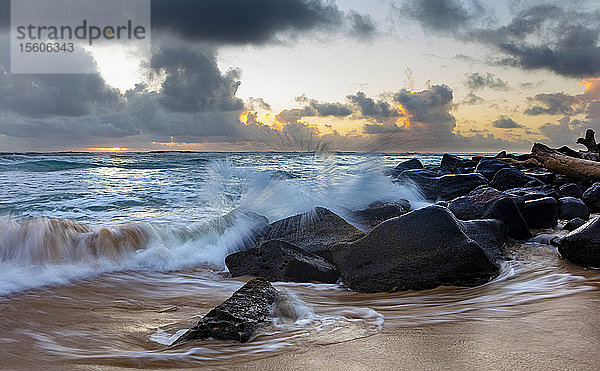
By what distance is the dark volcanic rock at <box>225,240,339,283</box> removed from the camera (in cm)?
371

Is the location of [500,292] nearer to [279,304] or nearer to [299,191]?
[279,304]

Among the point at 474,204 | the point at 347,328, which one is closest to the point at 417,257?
the point at 347,328

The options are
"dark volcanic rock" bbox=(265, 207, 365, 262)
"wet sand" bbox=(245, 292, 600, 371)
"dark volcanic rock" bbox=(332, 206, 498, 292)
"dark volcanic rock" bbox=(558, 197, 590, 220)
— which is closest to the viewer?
"wet sand" bbox=(245, 292, 600, 371)

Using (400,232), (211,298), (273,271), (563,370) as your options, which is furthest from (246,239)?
(563,370)

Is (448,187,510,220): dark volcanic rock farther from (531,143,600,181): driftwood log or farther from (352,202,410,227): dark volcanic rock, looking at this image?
(531,143,600,181): driftwood log

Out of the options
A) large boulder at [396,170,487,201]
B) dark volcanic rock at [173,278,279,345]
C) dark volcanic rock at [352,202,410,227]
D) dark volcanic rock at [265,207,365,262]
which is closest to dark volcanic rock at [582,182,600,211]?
large boulder at [396,170,487,201]

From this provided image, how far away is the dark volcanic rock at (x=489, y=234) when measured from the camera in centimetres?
393

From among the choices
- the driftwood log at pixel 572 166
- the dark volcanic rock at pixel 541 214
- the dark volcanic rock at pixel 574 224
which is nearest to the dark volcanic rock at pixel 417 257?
the dark volcanic rock at pixel 574 224

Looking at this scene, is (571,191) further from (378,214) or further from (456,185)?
(378,214)

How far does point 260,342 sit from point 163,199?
26.5ft

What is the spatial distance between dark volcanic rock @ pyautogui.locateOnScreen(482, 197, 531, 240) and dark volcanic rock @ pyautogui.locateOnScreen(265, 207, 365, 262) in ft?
5.47

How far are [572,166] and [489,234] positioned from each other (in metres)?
7.93

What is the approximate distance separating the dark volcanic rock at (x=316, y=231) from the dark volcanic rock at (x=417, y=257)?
69 cm

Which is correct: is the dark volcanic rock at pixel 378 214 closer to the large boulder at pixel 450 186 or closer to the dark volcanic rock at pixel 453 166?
the large boulder at pixel 450 186
